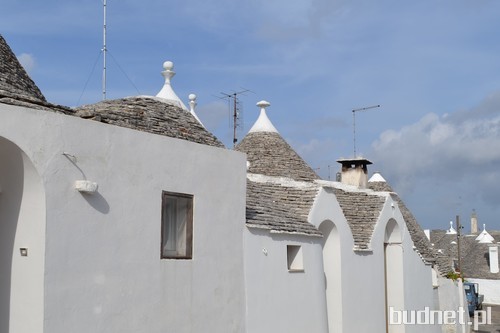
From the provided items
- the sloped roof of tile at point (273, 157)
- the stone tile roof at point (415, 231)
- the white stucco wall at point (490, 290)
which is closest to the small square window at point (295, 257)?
the sloped roof of tile at point (273, 157)

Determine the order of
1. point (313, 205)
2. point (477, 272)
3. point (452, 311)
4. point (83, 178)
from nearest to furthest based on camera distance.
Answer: point (83, 178)
point (313, 205)
point (452, 311)
point (477, 272)

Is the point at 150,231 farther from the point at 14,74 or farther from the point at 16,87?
the point at 14,74

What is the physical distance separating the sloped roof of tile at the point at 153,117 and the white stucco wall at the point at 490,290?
128 feet

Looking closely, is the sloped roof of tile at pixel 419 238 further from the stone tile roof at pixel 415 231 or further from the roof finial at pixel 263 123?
the roof finial at pixel 263 123

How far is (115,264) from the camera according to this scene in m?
8.88

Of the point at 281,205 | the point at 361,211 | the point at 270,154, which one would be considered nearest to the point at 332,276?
the point at 281,205

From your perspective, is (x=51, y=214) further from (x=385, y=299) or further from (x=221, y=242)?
(x=385, y=299)

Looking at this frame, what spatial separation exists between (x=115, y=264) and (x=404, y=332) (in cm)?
1250

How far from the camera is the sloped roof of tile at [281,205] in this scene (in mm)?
12473

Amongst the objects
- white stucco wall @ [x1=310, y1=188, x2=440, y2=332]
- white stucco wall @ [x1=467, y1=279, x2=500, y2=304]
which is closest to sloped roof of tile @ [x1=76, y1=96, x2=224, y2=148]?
white stucco wall @ [x1=310, y1=188, x2=440, y2=332]

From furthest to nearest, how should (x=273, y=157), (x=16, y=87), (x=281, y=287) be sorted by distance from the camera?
(x=273, y=157)
(x=281, y=287)
(x=16, y=87)

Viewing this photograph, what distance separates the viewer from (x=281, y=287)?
41.1 ft

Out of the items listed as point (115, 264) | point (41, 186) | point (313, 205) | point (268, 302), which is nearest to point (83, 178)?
point (41, 186)

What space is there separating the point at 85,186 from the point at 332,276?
8.94 m
